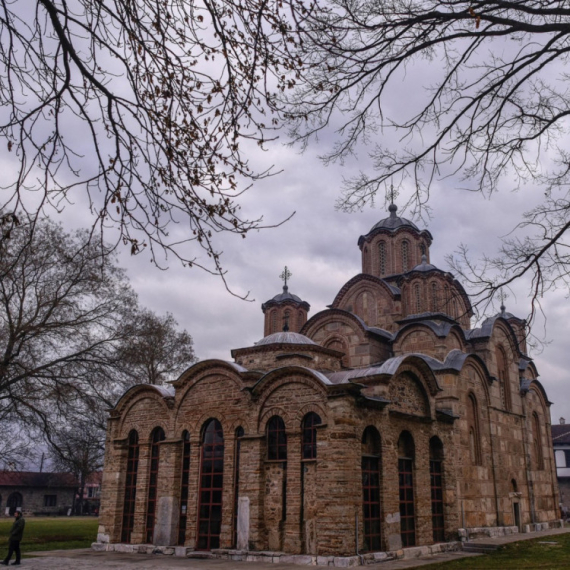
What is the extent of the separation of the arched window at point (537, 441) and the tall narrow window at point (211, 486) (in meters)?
15.2

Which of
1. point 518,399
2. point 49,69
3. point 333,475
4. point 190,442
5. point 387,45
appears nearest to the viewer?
point 49,69

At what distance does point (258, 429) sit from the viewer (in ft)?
46.9

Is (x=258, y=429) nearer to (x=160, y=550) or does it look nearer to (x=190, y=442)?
(x=190, y=442)

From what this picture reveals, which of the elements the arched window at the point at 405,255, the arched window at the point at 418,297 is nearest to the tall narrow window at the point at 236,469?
the arched window at the point at 418,297

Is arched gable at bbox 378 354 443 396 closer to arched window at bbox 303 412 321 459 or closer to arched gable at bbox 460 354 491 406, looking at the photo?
arched window at bbox 303 412 321 459

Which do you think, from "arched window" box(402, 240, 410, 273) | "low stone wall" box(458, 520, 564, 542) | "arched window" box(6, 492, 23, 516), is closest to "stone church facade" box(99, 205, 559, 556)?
"low stone wall" box(458, 520, 564, 542)

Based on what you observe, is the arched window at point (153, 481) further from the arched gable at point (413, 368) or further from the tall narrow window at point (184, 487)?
the arched gable at point (413, 368)

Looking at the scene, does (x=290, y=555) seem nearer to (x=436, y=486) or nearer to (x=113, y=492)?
(x=436, y=486)

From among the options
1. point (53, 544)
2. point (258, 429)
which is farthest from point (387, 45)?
point (53, 544)

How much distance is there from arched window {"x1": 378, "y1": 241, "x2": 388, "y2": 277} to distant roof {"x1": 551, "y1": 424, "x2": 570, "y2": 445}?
2074cm

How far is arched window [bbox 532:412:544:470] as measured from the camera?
24422 millimetres

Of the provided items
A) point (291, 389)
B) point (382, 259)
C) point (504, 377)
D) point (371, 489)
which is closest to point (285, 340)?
point (291, 389)

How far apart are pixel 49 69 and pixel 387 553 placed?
1197cm

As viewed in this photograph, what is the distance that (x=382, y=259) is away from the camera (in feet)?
83.4
